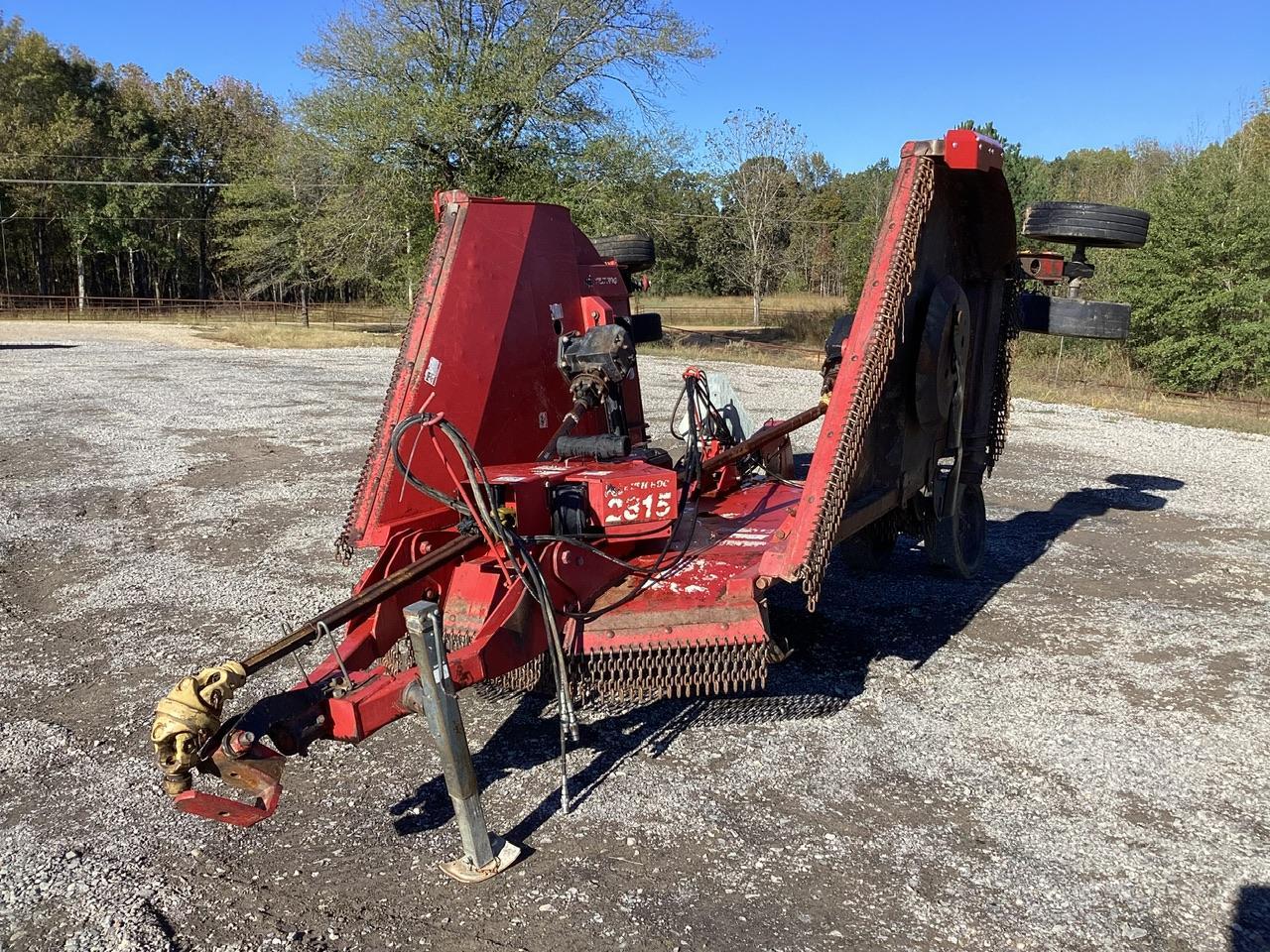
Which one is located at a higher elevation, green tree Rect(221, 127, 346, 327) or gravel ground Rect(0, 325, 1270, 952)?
green tree Rect(221, 127, 346, 327)

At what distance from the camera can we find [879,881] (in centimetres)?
296

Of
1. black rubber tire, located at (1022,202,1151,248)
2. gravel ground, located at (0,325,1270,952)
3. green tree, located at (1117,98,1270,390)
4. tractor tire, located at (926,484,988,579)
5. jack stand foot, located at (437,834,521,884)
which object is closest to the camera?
gravel ground, located at (0,325,1270,952)

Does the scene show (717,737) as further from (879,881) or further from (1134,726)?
(1134,726)

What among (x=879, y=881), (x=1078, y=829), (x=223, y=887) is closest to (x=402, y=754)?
(x=223, y=887)

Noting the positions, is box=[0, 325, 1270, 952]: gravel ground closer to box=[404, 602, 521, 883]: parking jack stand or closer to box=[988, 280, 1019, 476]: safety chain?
box=[404, 602, 521, 883]: parking jack stand

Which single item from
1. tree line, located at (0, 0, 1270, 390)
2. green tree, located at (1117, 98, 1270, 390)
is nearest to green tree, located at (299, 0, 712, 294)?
tree line, located at (0, 0, 1270, 390)

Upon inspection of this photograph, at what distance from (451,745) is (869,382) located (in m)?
1.96

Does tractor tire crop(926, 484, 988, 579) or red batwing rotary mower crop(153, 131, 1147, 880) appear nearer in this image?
red batwing rotary mower crop(153, 131, 1147, 880)

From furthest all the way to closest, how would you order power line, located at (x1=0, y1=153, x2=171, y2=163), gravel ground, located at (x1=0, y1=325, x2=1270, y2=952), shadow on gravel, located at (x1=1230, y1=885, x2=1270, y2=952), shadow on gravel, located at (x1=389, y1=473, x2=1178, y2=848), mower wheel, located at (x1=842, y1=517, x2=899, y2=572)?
power line, located at (x1=0, y1=153, x2=171, y2=163), mower wheel, located at (x1=842, y1=517, x2=899, y2=572), shadow on gravel, located at (x1=389, y1=473, x2=1178, y2=848), gravel ground, located at (x1=0, y1=325, x2=1270, y2=952), shadow on gravel, located at (x1=1230, y1=885, x2=1270, y2=952)

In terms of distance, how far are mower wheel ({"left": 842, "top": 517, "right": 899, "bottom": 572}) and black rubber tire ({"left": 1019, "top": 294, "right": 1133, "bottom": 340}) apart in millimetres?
1487

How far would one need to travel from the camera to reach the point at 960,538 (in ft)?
19.1

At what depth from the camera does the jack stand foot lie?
293 centimetres

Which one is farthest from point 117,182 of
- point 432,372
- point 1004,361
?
point 1004,361

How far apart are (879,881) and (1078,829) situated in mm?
822
